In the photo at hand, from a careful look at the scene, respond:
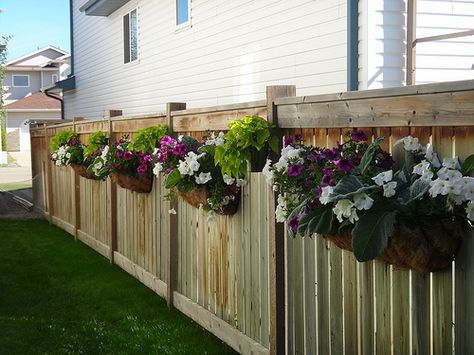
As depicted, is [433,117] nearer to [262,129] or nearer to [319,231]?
[319,231]

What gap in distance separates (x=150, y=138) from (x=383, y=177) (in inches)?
148

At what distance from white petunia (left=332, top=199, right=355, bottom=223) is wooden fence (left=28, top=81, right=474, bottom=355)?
0.45m

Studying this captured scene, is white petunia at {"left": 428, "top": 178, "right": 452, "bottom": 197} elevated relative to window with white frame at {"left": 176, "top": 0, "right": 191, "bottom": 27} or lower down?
lower down

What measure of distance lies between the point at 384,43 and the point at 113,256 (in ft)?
13.3

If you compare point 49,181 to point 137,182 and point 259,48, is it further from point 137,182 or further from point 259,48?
point 137,182

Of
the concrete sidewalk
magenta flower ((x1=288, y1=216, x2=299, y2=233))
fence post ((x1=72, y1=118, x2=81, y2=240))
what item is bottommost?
the concrete sidewalk

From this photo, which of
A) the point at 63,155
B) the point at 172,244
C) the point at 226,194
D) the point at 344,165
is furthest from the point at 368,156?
the point at 63,155

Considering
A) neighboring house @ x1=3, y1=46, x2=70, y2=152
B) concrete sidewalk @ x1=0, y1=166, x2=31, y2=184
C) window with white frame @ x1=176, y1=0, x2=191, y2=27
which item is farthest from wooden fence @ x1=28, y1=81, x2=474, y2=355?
neighboring house @ x1=3, y1=46, x2=70, y2=152

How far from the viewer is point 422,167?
2984 mm

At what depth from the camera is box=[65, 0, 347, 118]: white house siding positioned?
8.08m

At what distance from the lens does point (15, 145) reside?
52312 mm

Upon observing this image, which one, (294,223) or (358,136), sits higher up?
(358,136)

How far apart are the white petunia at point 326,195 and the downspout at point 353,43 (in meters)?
4.34

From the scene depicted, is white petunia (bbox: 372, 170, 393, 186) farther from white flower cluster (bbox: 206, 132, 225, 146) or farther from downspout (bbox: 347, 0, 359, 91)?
downspout (bbox: 347, 0, 359, 91)
